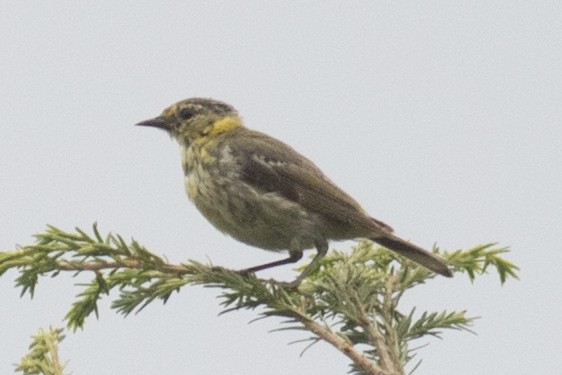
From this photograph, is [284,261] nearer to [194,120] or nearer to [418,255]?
[418,255]

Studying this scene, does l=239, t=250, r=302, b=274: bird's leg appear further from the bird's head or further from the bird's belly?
the bird's head

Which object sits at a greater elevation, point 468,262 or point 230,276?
point 468,262

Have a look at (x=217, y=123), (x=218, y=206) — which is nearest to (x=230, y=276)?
(x=218, y=206)

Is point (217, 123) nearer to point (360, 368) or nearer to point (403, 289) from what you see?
point (403, 289)

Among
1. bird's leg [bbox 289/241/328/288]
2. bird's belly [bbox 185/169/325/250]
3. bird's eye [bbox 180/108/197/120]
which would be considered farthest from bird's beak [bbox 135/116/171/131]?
bird's leg [bbox 289/241/328/288]

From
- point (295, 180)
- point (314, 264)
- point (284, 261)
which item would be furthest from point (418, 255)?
point (295, 180)

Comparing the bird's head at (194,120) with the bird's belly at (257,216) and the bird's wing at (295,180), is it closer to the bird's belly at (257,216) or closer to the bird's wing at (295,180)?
the bird's wing at (295,180)
